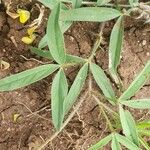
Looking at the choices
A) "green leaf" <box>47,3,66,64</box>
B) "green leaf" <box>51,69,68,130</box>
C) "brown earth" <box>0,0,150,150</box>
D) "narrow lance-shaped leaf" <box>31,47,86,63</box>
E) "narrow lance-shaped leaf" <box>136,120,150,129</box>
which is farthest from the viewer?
"brown earth" <box>0,0,150,150</box>

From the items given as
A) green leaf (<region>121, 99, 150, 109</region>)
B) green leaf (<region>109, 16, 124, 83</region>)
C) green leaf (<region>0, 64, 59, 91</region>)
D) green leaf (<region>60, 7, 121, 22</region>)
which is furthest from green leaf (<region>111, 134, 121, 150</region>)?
green leaf (<region>60, 7, 121, 22</region>)

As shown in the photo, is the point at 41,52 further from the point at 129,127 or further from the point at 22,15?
the point at 129,127

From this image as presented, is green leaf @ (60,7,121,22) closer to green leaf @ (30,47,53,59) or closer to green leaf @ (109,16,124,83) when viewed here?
green leaf @ (109,16,124,83)

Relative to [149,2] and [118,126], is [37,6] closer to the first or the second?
[149,2]

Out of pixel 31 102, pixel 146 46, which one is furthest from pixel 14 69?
pixel 146 46

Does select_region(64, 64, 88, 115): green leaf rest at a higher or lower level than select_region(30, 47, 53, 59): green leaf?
lower
